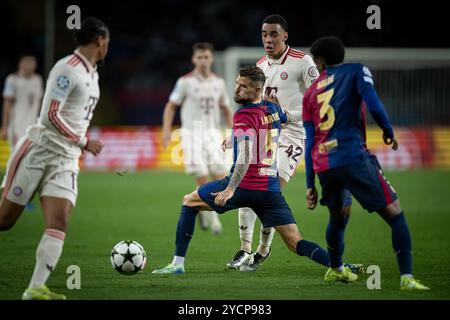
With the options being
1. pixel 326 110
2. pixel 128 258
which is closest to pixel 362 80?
pixel 326 110

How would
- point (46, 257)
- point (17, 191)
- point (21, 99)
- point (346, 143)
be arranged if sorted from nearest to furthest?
point (46, 257) < point (17, 191) < point (346, 143) < point (21, 99)

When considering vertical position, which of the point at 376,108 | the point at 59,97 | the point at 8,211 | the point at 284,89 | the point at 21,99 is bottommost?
the point at 8,211

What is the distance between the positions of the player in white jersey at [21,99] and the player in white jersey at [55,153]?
10328 mm

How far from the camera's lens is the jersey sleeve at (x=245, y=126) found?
26.2 ft

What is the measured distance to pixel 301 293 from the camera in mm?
7559

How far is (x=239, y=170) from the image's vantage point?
8000mm

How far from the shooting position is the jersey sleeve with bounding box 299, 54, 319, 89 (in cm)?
955

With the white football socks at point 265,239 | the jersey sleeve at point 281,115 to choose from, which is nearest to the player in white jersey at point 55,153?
the jersey sleeve at point 281,115

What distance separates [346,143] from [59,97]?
8.40 ft

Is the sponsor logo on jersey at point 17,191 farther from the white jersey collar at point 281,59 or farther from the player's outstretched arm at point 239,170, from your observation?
the white jersey collar at point 281,59

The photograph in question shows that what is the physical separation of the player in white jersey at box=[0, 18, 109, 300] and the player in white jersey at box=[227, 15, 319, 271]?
2781mm

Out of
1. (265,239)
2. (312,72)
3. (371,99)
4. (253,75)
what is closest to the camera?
(371,99)

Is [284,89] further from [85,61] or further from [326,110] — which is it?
[85,61]

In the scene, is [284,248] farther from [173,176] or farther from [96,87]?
[173,176]
